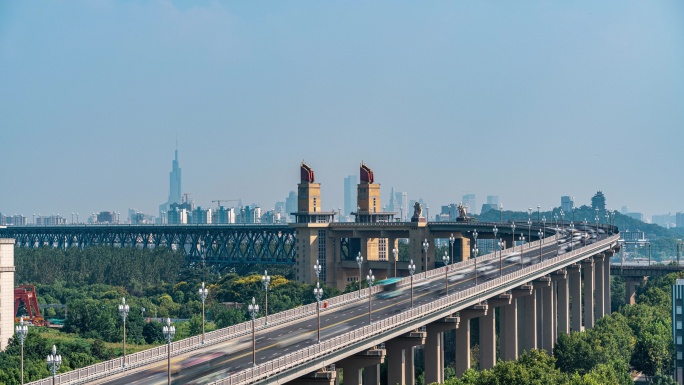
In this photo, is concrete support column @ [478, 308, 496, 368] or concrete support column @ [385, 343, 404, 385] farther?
concrete support column @ [478, 308, 496, 368]

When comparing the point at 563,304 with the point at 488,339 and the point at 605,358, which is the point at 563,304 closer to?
the point at 605,358

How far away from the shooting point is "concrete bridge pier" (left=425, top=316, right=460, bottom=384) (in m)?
96.2

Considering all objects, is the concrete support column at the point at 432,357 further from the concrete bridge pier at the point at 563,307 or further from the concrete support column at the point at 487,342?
the concrete bridge pier at the point at 563,307

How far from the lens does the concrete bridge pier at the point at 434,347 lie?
316 ft

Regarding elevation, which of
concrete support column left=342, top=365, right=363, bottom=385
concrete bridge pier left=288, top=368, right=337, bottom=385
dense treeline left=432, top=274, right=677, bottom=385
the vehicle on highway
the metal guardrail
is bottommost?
dense treeline left=432, top=274, right=677, bottom=385

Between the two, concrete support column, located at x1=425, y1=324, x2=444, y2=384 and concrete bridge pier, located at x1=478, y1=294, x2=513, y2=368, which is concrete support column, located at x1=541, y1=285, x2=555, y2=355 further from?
concrete support column, located at x1=425, y1=324, x2=444, y2=384

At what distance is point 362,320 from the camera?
86250 mm

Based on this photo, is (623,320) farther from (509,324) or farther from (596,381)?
(596,381)

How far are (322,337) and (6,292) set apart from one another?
40.9 meters

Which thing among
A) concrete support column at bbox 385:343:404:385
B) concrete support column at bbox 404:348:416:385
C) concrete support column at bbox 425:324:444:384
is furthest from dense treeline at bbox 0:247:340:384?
concrete support column at bbox 425:324:444:384

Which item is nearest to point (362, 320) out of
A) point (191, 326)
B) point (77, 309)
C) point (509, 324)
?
point (509, 324)

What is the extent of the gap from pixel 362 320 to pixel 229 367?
22.1m

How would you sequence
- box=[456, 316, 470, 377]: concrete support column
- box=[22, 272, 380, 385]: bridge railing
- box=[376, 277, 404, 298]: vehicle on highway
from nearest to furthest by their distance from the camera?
1. box=[22, 272, 380, 385]: bridge railing
2. box=[456, 316, 470, 377]: concrete support column
3. box=[376, 277, 404, 298]: vehicle on highway

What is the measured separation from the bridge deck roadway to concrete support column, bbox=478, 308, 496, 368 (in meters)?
3.80
